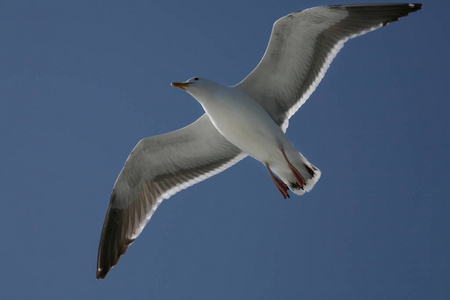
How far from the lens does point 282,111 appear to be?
29.7ft

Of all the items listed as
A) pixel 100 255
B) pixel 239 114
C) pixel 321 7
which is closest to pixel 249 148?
pixel 239 114

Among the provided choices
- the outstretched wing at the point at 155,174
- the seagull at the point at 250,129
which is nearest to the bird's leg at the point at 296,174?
the seagull at the point at 250,129

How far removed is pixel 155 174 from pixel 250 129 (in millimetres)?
1920

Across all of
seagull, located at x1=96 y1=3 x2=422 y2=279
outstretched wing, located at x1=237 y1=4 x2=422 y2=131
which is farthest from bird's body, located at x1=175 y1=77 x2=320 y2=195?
outstretched wing, located at x1=237 y1=4 x2=422 y2=131

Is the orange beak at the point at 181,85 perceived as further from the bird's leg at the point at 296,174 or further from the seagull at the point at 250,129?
the bird's leg at the point at 296,174

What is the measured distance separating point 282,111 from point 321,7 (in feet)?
5.20

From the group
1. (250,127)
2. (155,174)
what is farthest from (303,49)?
(155,174)

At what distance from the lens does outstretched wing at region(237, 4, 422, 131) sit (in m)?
8.21

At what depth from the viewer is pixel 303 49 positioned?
337 inches

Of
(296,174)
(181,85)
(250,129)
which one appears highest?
(181,85)

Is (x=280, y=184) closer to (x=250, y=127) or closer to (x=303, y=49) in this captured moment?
(x=250, y=127)

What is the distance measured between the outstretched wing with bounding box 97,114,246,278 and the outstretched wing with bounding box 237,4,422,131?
38.2 inches

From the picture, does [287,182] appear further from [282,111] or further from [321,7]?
[321,7]

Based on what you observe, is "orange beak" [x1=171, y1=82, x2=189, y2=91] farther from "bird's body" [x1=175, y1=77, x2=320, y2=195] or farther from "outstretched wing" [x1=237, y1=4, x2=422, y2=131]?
"outstretched wing" [x1=237, y1=4, x2=422, y2=131]
